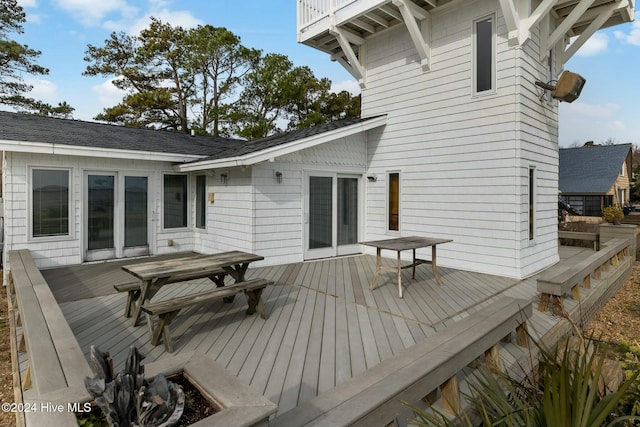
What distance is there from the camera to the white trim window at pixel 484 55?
5836mm

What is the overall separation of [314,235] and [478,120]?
373cm

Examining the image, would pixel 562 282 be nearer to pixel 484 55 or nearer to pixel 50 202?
pixel 484 55

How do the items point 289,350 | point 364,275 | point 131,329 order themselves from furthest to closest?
point 364,275, point 131,329, point 289,350

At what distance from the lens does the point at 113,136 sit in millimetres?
→ 7770

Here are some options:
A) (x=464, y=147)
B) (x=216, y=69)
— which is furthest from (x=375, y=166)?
(x=216, y=69)

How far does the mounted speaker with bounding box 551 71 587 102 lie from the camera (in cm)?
570

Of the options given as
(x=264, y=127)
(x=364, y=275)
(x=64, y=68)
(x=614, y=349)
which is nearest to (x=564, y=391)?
(x=614, y=349)

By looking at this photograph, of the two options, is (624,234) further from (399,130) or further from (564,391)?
(564,391)

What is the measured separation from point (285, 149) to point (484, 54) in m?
3.82

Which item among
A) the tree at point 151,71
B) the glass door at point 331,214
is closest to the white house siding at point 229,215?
the glass door at point 331,214

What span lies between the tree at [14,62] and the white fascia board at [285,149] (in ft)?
43.2

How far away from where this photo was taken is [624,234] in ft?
24.5

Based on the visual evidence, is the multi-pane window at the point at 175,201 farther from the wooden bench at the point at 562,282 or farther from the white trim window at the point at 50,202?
the wooden bench at the point at 562,282

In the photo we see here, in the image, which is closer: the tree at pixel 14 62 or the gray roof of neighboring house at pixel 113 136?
the gray roof of neighboring house at pixel 113 136
